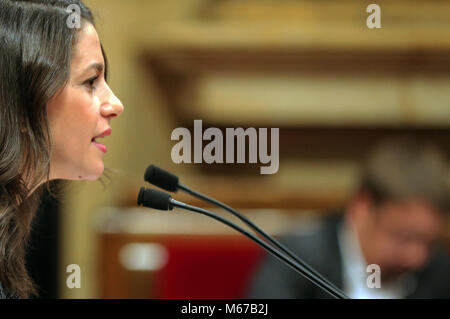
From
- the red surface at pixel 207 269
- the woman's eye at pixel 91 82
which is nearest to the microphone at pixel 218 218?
the woman's eye at pixel 91 82

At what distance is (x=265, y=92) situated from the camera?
2.48 meters

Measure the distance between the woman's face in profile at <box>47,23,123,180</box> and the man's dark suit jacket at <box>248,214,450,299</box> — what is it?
82 cm

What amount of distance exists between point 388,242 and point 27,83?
995 millimetres

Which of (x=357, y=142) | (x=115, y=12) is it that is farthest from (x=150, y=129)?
(x=357, y=142)

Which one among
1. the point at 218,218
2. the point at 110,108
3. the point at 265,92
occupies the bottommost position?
the point at 218,218

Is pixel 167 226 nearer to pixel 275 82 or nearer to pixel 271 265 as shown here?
pixel 271 265

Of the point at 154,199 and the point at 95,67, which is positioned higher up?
the point at 95,67

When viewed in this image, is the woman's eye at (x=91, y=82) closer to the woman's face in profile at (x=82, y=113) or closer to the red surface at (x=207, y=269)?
the woman's face in profile at (x=82, y=113)

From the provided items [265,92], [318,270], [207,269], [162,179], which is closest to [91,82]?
[162,179]

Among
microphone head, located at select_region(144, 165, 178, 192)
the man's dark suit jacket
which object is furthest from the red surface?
microphone head, located at select_region(144, 165, 178, 192)

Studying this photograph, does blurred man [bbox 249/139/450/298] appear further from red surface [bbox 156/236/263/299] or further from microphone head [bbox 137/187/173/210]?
microphone head [bbox 137/187/173/210]

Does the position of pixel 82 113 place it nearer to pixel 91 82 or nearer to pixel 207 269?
pixel 91 82

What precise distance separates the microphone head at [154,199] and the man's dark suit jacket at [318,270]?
816 mm

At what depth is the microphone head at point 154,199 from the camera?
0.63 m
